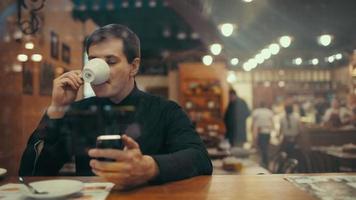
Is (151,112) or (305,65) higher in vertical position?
(305,65)

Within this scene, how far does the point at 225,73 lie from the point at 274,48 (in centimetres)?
81

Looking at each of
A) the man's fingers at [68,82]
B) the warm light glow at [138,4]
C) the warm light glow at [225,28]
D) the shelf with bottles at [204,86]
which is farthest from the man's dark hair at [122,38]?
the shelf with bottles at [204,86]

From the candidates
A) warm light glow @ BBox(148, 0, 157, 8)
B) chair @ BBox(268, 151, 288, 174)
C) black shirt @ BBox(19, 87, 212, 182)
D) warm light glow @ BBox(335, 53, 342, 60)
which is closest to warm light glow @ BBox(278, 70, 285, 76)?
warm light glow @ BBox(335, 53, 342, 60)

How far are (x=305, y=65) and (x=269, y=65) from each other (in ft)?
2.11

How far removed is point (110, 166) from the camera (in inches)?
29.4

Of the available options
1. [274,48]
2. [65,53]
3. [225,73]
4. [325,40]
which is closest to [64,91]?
[65,53]

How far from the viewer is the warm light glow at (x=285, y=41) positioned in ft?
16.3

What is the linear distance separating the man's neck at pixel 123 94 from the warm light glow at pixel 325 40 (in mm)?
3564

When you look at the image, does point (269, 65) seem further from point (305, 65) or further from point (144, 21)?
point (144, 21)

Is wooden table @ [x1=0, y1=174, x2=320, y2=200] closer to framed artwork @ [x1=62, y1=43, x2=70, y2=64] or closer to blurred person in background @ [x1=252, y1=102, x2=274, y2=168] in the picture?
framed artwork @ [x1=62, y1=43, x2=70, y2=64]

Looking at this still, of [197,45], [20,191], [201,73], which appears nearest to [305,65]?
[201,73]

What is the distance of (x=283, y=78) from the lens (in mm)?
6648

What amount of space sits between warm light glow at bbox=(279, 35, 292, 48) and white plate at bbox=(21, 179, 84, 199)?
4490 millimetres

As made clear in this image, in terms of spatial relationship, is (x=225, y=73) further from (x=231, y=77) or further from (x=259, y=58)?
(x=259, y=58)
